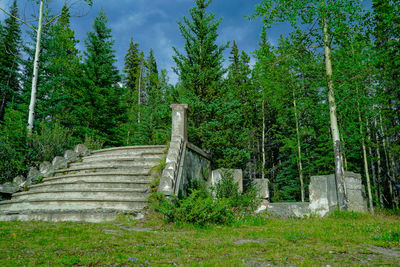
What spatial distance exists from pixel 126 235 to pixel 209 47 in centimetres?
1100

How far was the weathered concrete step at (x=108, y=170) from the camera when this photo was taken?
8133 mm

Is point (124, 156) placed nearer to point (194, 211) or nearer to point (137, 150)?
point (137, 150)

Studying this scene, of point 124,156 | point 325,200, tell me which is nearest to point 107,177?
point 124,156

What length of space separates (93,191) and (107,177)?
0.91 metres

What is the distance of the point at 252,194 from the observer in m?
8.84

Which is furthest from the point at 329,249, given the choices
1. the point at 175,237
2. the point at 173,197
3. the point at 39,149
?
the point at 39,149

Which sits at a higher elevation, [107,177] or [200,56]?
[200,56]

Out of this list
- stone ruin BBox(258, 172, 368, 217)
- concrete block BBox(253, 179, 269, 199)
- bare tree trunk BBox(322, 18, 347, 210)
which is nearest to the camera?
bare tree trunk BBox(322, 18, 347, 210)

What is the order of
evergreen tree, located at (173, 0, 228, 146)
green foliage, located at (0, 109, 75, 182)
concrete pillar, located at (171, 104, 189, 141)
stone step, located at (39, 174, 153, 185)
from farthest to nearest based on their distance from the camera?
evergreen tree, located at (173, 0, 228, 146) → green foliage, located at (0, 109, 75, 182) → concrete pillar, located at (171, 104, 189, 141) → stone step, located at (39, 174, 153, 185)

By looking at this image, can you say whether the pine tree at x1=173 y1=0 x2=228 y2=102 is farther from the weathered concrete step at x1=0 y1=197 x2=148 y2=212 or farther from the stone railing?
the weathered concrete step at x1=0 y1=197 x2=148 y2=212

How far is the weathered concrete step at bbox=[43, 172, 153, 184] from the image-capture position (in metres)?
7.73

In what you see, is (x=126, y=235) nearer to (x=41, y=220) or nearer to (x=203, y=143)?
(x=41, y=220)

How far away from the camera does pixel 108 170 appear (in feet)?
28.0

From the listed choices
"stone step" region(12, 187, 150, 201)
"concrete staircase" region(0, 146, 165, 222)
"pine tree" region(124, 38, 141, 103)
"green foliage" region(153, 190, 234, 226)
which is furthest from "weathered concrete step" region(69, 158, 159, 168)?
"pine tree" region(124, 38, 141, 103)
